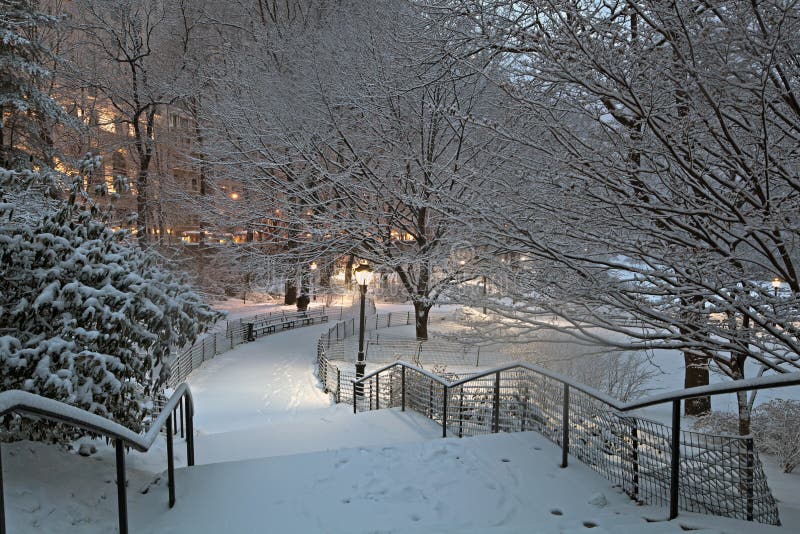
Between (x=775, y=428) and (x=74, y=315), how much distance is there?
10.4 m

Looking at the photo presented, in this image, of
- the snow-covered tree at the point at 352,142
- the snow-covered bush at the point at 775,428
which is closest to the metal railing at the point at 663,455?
the snow-covered bush at the point at 775,428

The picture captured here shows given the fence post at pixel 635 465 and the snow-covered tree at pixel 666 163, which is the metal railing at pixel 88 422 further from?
the snow-covered tree at pixel 666 163

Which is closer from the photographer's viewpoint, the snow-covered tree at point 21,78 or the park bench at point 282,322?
the snow-covered tree at point 21,78

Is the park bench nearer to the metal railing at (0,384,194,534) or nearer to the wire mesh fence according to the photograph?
the wire mesh fence

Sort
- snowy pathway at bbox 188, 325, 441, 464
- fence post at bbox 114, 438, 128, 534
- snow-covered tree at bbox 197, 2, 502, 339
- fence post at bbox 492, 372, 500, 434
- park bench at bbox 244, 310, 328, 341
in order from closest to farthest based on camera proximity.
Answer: fence post at bbox 114, 438, 128, 534 < fence post at bbox 492, 372, 500, 434 < snowy pathway at bbox 188, 325, 441, 464 < snow-covered tree at bbox 197, 2, 502, 339 < park bench at bbox 244, 310, 328, 341

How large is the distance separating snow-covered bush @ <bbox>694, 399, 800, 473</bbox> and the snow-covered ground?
224 inches

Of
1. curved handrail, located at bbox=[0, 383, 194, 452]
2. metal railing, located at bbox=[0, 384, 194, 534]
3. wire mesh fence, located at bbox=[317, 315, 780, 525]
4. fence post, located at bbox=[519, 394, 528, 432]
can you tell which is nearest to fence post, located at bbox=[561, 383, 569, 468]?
wire mesh fence, located at bbox=[317, 315, 780, 525]

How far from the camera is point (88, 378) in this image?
442cm

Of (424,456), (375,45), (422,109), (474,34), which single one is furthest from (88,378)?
(375,45)

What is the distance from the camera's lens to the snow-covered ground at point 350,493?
11.3 ft

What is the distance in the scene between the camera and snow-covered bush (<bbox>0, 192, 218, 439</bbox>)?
4.21 m

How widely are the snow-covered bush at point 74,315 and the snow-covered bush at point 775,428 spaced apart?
8.83 metres

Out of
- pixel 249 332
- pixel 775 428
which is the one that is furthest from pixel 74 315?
pixel 249 332

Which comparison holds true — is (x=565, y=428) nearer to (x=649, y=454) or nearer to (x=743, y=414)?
(x=649, y=454)
